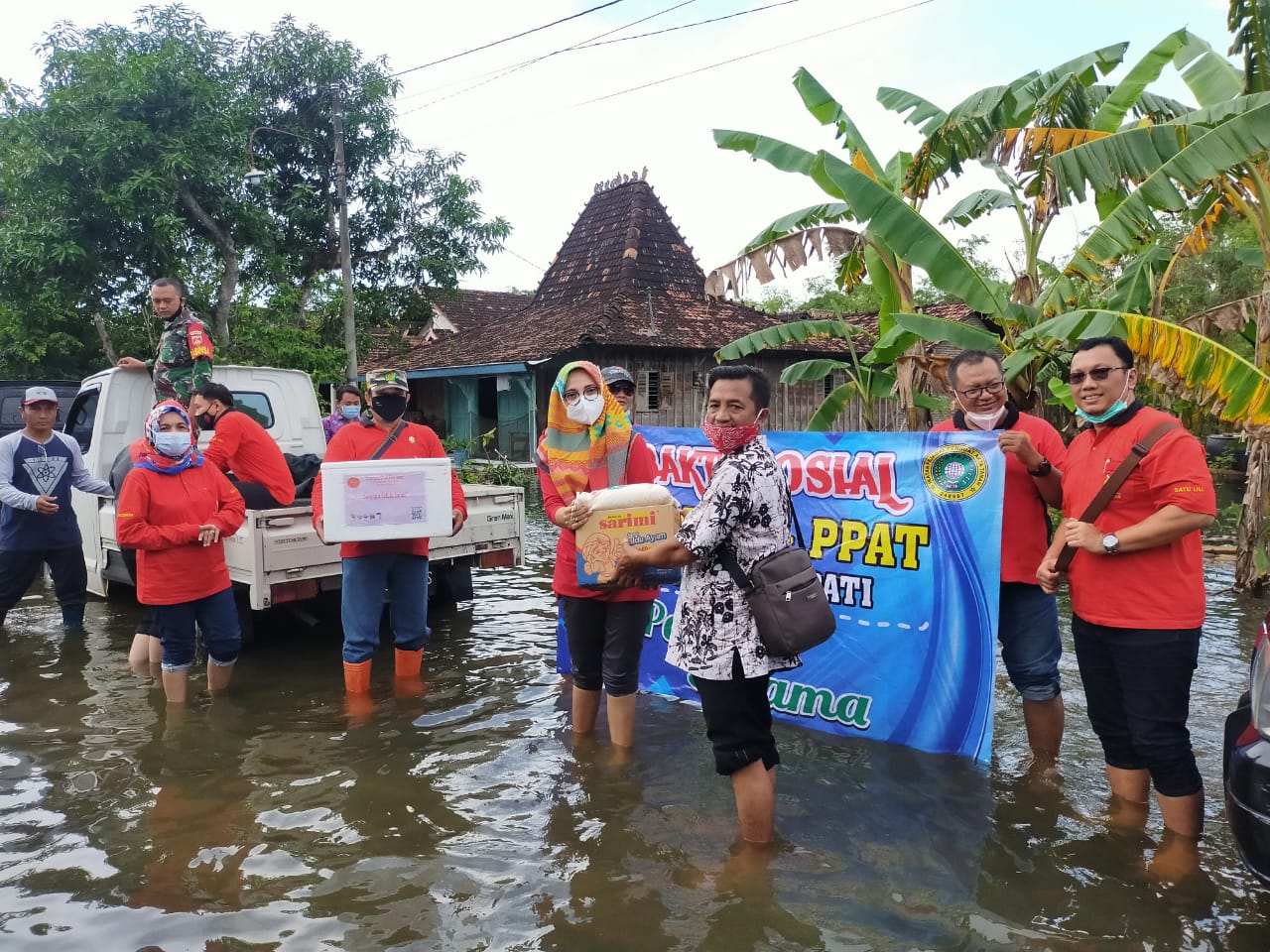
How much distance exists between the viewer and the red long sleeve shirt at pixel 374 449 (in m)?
4.97

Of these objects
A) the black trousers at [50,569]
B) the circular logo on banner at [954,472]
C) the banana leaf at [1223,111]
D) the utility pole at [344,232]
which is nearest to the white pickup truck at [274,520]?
the black trousers at [50,569]

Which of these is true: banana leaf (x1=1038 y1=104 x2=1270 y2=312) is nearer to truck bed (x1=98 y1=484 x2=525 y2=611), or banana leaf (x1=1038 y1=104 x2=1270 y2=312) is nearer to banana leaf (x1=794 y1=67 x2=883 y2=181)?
banana leaf (x1=794 y1=67 x2=883 y2=181)

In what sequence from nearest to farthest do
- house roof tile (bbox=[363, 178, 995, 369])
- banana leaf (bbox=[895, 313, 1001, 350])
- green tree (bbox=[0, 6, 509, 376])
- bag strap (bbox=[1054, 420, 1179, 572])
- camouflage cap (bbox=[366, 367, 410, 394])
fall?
bag strap (bbox=[1054, 420, 1179, 572]), camouflage cap (bbox=[366, 367, 410, 394]), banana leaf (bbox=[895, 313, 1001, 350]), green tree (bbox=[0, 6, 509, 376]), house roof tile (bbox=[363, 178, 995, 369])

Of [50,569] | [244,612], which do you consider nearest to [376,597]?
[244,612]

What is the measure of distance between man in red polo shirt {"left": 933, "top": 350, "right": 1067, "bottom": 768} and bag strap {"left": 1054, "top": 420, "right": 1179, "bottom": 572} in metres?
0.63

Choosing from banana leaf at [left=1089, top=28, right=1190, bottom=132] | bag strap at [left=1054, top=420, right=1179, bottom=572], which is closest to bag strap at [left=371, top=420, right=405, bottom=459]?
bag strap at [left=1054, top=420, right=1179, bottom=572]

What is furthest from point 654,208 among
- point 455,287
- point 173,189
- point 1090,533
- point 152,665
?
point 1090,533

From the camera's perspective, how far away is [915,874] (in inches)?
128

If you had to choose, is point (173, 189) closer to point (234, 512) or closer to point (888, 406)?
point (234, 512)

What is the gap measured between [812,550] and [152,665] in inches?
176

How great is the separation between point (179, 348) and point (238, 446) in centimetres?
104

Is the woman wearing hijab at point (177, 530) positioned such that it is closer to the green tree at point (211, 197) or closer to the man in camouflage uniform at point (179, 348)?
the man in camouflage uniform at point (179, 348)

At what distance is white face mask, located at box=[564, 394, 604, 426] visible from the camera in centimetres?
404

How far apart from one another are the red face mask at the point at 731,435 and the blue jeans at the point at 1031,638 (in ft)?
5.32
